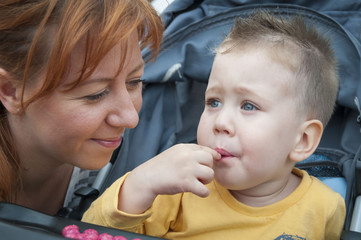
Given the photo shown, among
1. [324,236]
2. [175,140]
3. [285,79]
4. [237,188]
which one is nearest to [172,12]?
[175,140]

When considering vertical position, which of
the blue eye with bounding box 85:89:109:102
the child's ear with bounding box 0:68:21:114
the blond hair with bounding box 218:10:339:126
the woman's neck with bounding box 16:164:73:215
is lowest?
the woman's neck with bounding box 16:164:73:215

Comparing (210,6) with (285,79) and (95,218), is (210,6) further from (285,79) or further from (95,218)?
(95,218)

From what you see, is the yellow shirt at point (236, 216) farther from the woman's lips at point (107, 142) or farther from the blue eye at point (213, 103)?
the blue eye at point (213, 103)

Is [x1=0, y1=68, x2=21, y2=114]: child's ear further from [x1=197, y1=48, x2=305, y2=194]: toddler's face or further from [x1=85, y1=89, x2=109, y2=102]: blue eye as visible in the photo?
[x1=197, y1=48, x2=305, y2=194]: toddler's face

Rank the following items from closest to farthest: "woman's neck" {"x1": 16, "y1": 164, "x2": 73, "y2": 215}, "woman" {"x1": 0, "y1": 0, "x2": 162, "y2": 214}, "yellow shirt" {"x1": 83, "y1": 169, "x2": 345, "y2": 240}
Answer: "woman" {"x1": 0, "y1": 0, "x2": 162, "y2": 214} → "yellow shirt" {"x1": 83, "y1": 169, "x2": 345, "y2": 240} → "woman's neck" {"x1": 16, "y1": 164, "x2": 73, "y2": 215}

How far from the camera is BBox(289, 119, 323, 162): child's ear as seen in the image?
1165mm

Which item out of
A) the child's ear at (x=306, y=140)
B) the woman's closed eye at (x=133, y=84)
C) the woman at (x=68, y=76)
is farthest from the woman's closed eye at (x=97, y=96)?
the child's ear at (x=306, y=140)

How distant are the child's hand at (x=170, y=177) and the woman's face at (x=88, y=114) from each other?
144 millimetres

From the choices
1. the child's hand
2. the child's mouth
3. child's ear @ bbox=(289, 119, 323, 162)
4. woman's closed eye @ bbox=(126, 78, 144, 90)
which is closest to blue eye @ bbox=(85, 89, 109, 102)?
woman's closed eye @ bbox=(126, 78, 144, 90)

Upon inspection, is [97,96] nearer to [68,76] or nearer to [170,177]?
[68,76]

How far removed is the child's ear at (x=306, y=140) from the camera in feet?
3.82

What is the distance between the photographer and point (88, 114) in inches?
43.2

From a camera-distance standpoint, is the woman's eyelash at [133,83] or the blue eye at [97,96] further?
the woman's eyelash at [133,83]

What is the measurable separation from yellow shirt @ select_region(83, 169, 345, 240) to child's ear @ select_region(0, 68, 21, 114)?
0.33 meters
